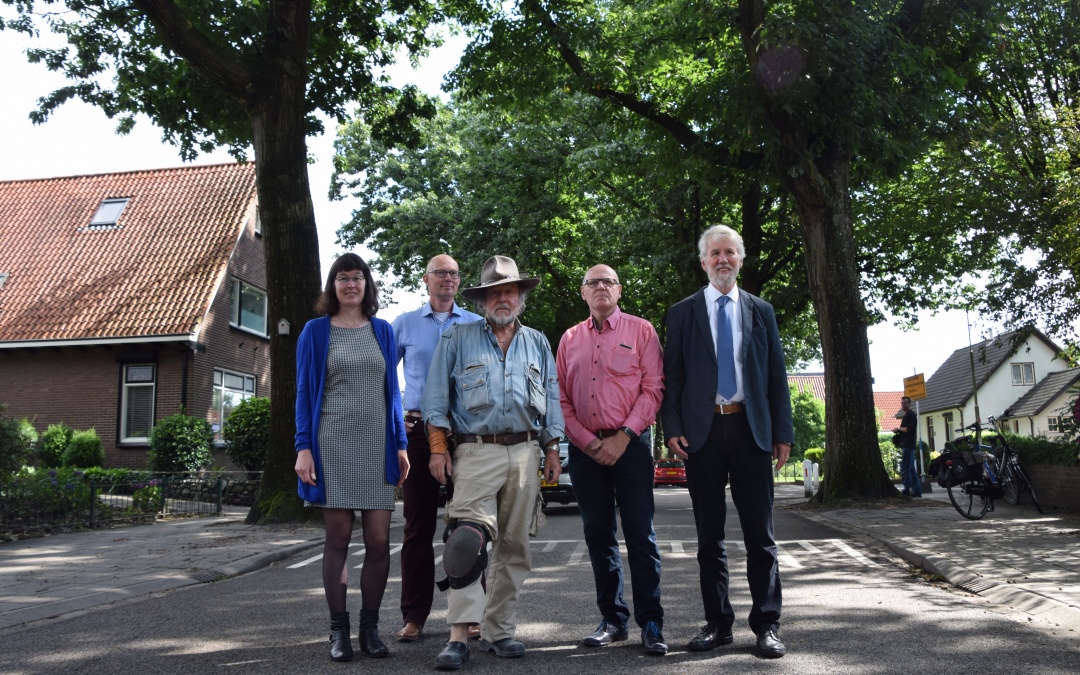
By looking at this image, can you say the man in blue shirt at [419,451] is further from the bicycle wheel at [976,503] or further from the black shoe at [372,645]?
the bicycle wheel at [976,503]

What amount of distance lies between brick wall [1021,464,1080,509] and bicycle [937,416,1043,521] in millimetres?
285

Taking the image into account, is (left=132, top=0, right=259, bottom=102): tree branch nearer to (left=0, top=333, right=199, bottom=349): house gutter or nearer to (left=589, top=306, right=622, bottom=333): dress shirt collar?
(left=589, top=306, right=622, bottom=333): dress shirt collar

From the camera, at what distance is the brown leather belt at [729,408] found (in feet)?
16.9

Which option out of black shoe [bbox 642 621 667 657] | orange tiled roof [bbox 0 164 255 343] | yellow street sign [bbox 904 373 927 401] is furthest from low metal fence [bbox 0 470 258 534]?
yellow street sign [bbox 904 373 927 401]

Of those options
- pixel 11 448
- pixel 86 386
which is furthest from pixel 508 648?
pixel 86 386

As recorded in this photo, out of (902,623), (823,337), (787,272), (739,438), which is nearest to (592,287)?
(739,438)

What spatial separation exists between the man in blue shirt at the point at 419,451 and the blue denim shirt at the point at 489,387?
1.00 feet

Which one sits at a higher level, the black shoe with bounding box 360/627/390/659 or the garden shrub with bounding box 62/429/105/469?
the garden shrub with bounding box 62/429/105/469

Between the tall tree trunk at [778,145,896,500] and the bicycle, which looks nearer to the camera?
the bicycle

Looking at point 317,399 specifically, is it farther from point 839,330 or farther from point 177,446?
point 177,446

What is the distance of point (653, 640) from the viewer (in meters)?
4.87

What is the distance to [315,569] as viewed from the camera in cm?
905

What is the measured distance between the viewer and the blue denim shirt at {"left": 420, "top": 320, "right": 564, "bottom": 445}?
497 cm

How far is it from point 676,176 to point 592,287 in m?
12.9
